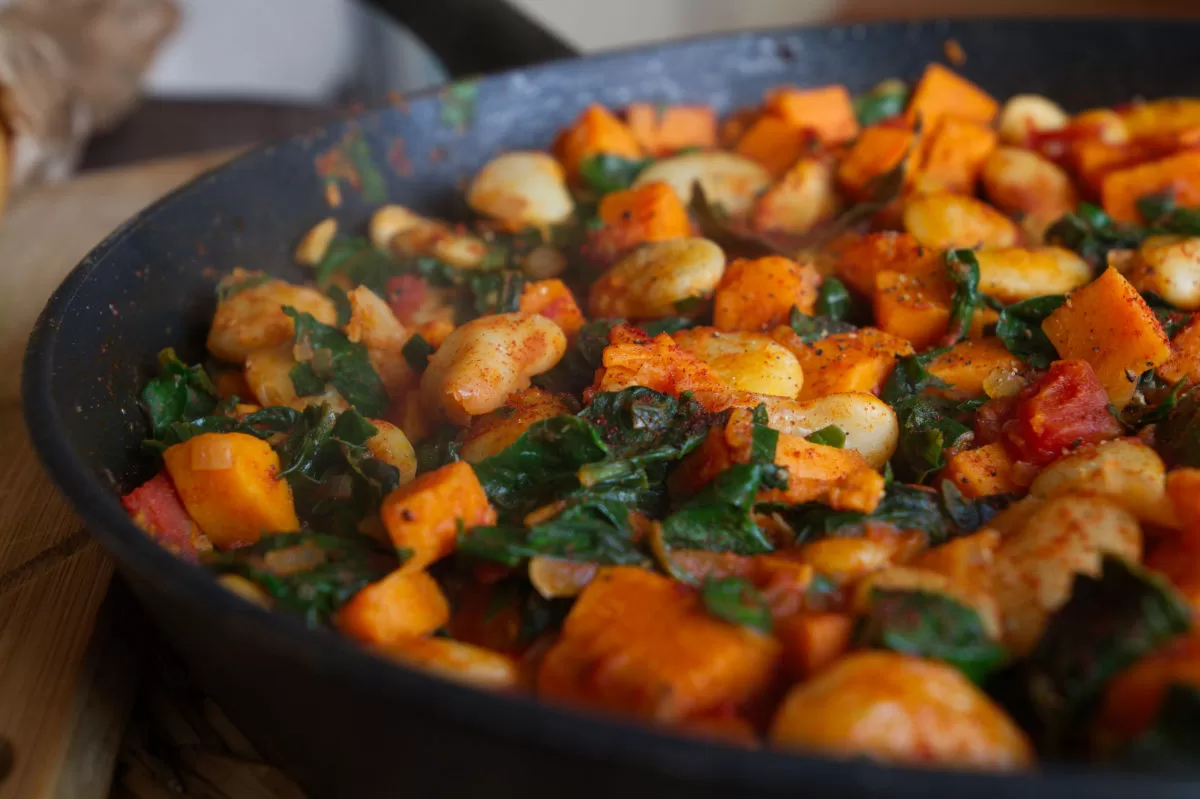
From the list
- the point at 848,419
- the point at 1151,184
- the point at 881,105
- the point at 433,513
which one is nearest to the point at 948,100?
the point at 881,105

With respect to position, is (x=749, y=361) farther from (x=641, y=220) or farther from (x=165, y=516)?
(x=165, y=516)

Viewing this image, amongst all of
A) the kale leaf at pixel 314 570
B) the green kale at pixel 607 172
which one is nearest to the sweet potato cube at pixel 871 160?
the green kale at pixel 607 172

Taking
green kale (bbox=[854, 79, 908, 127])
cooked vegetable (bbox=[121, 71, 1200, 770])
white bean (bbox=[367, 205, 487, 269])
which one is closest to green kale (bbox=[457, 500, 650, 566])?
cooked vegetable (bbox=[121, 71, 1200, 770])

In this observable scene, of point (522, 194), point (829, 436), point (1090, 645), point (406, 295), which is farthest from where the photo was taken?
point (522, 194)

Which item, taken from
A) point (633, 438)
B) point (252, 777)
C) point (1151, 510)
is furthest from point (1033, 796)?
point (252, 777)

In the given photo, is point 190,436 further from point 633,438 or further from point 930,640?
point 930,640

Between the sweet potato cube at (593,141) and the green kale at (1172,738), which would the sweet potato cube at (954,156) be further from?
the green kale at (1172,738)

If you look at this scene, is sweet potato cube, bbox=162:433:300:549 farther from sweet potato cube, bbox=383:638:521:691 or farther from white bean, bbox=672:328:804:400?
white bean, bbox=672:328:804:400
